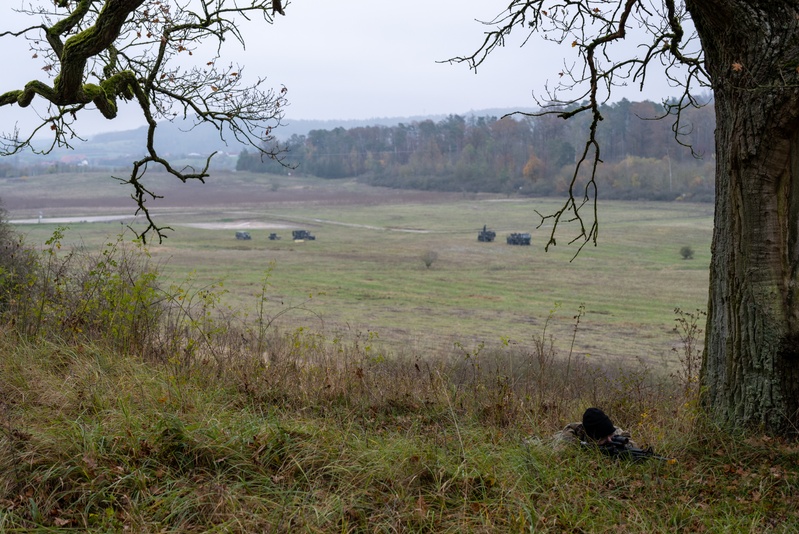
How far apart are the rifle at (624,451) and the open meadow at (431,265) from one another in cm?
67

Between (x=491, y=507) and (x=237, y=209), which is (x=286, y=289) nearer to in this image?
(x=491, y=507)

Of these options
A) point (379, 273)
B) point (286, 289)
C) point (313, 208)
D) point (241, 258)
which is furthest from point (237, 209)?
point (286, 289)

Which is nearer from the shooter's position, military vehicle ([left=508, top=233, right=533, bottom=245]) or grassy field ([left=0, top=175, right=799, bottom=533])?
grassy field ([left=0, top=175, right=799, bottom=533])

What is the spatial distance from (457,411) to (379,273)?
38383 millimetres

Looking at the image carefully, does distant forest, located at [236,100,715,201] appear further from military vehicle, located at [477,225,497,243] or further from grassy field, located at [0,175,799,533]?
grassy field, located at [0,175,799,533]

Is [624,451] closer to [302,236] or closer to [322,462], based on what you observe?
[322,462]

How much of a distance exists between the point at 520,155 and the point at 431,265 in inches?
2757

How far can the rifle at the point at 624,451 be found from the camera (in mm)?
4414

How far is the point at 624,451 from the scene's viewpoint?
4.46 metres

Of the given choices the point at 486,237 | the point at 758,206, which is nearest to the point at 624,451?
the point at 758,206

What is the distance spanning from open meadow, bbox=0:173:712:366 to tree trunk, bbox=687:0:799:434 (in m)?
1.15

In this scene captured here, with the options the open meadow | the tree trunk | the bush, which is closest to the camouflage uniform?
the open meadow

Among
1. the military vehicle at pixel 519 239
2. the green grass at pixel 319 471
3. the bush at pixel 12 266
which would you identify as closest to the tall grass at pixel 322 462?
the green grass at pixel 319 471

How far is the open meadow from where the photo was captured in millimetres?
26781
